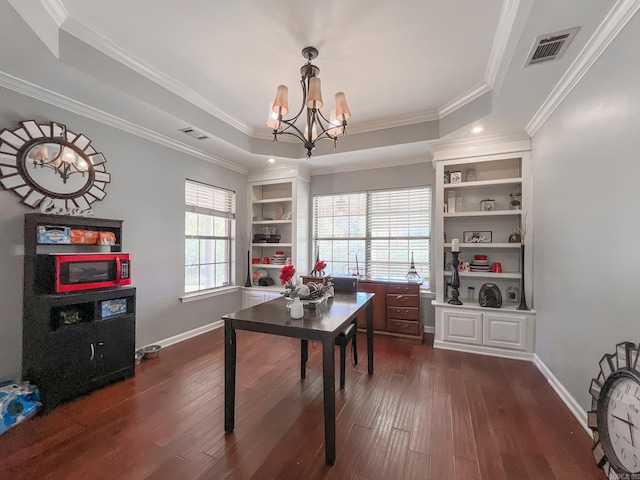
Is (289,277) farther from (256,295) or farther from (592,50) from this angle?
(256,295)

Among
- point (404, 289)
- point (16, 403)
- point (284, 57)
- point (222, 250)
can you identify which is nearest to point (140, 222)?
point (222, 250)

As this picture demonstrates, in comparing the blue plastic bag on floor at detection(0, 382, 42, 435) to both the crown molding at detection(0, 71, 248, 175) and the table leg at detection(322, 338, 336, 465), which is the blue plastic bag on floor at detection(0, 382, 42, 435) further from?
the crown molding at detection(0, 71, 248, 175)

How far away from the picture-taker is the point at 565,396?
2.35 metres

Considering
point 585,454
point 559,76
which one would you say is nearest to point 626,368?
point 585,454

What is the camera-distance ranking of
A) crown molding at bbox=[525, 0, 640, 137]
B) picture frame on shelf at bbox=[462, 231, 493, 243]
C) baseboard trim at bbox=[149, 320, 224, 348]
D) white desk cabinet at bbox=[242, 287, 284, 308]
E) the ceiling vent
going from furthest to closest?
1. white desk cabinet at bbox=[242, 287, 284, 308]
2. picture frame on shelf at bbox=[462, 231, 493, 243]
3. baseboard trim at bbox=[149, 320, 224, 348]
4. the ceiling vent
5. crown molding at bbox=[525, 0, 640, 137]

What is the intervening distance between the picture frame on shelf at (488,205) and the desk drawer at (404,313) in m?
1.63

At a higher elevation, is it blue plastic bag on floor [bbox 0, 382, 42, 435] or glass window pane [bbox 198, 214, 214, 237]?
glass window pane [bbox 198, 214, 214, 237]

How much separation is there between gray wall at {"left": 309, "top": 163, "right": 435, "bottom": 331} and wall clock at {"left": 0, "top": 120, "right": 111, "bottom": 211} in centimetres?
314

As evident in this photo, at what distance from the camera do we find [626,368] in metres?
1.49

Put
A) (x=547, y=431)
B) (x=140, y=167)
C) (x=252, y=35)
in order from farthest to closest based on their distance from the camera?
(x=140, y=167)
(x=252, y=35)
(x=547, y=431)

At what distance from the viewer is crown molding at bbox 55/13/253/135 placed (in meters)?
2.13

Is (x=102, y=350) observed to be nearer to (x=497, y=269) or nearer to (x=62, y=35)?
(x=62, y=35)

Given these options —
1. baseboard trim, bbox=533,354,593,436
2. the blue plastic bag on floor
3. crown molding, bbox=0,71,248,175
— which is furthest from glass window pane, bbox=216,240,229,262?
baseboard trim, bbox=533,354,593,436

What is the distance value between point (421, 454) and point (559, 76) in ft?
9.97
